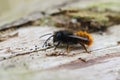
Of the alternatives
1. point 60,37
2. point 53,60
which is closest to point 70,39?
point 60,37

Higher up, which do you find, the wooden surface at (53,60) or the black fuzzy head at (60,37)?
the black fuzzy head at (60,37)

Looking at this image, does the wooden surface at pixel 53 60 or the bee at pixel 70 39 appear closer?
the wooden surface at pixel 53 60

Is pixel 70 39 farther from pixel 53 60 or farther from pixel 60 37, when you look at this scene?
pixel 53 60

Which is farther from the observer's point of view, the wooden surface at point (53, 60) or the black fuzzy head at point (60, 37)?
the black fuzzy head at point (60, 37)

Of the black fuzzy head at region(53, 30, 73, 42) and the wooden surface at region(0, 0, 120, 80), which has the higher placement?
the black fuzzy head at region(53, 30, 73, 42)

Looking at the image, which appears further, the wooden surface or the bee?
the bee

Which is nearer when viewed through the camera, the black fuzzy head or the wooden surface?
the wooden surface

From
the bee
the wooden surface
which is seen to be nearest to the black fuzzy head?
the bee

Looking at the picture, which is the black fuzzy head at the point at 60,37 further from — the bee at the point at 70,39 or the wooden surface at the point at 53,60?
the wooden surface at the point at 53,60

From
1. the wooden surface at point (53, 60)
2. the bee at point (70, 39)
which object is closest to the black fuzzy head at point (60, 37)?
the bee at point (70, 39)

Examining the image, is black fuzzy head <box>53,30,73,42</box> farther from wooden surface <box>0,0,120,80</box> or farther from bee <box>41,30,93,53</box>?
wooden surface <box>0,0,120,80</box>
